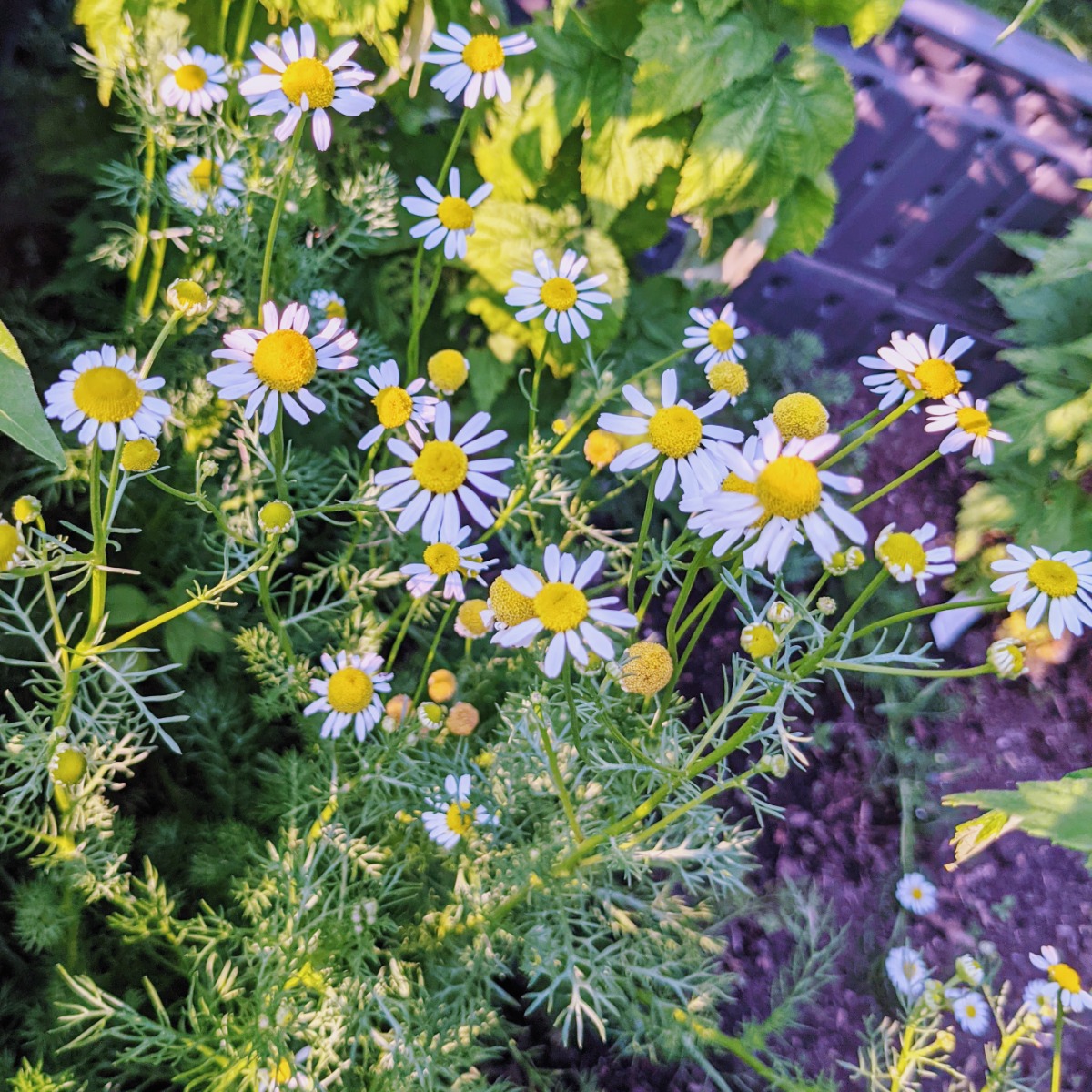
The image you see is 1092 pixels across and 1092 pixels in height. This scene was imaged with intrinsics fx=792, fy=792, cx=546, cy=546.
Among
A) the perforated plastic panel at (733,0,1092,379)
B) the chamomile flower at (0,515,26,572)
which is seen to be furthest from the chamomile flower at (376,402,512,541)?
the perforated plastic panel at (733,0,1092,379)

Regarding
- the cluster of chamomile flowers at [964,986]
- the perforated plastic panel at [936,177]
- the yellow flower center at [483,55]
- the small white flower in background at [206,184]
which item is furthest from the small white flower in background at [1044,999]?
the small white flower in background at [206,184]

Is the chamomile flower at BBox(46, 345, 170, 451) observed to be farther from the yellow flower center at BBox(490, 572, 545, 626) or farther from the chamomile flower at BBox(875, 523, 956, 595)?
the chamomile flower at BBox(875, 523, 956, 595)

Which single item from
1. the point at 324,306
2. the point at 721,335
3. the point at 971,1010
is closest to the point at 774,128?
the point at 721,335

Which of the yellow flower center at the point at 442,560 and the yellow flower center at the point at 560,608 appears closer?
the yellow flower center at the point at 560,608

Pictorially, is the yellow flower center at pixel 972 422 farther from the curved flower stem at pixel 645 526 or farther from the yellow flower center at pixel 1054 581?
the curved flower stem at pixel 645 526

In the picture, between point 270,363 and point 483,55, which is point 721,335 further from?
point 270,363

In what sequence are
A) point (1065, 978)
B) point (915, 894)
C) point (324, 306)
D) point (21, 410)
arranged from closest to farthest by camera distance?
point (21, 410) → point (1065, 978) → point (324, 306) → point (915, 894)
